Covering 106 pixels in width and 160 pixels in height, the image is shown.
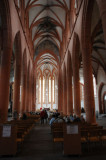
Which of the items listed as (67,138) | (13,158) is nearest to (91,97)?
(67,138)

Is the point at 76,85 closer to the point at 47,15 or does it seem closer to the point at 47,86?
the point at 47,15

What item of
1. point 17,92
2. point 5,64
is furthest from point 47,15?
point 5,64

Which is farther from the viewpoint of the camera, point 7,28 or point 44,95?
point 44,95

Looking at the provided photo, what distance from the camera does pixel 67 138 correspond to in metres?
4.51

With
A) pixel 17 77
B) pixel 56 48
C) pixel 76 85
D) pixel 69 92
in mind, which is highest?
pixel 56 48

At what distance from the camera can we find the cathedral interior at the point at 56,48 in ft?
33.2

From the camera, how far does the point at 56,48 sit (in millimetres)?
31031

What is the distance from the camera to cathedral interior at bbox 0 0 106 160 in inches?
398

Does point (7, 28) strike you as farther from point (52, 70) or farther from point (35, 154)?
point (52, 70)

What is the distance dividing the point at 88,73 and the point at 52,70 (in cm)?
3526

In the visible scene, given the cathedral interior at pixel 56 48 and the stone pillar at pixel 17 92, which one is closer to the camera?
the cathedral interior at pixel 56 48

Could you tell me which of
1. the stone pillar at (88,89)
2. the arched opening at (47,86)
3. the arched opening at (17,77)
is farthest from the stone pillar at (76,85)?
the arched opening at (47,86)

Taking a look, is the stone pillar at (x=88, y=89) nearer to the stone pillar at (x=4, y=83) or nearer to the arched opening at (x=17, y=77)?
the stone pillar at (x=4, y=83)

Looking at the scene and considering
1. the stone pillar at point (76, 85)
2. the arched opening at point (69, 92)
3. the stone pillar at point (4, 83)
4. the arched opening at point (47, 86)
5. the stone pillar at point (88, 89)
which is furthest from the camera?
the arched opening at point (47, 86)
